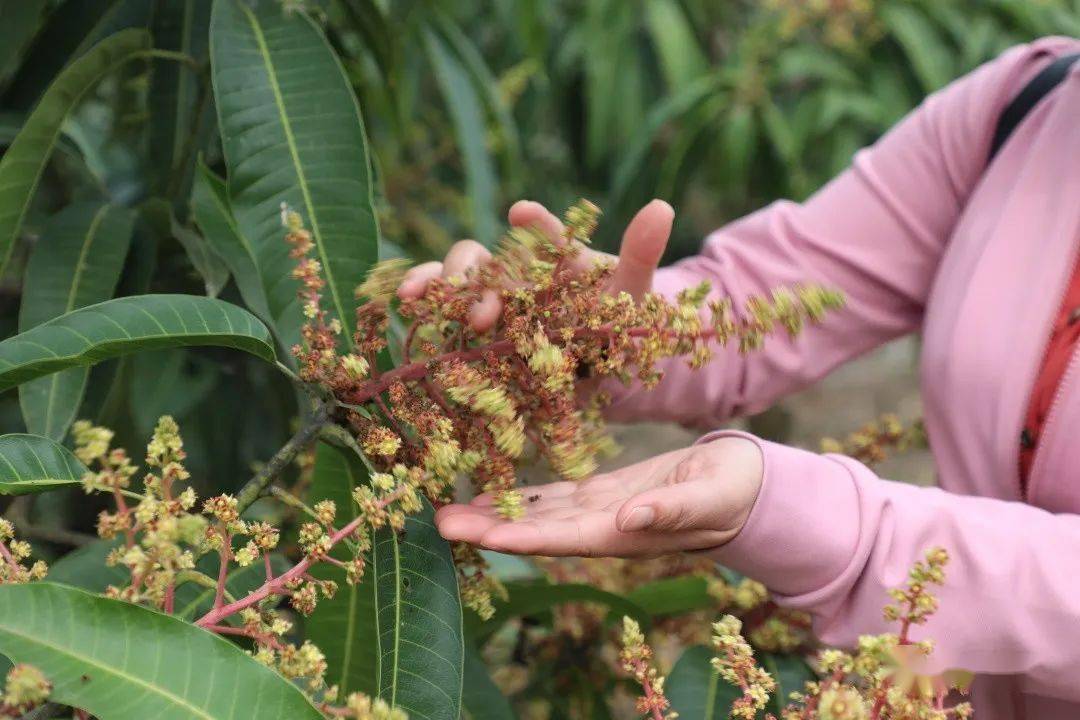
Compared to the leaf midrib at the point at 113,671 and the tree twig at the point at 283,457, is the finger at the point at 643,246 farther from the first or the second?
the leaf midrib at the point at 113,671

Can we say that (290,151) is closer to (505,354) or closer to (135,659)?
(505,354)

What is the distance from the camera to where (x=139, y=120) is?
4.25ft

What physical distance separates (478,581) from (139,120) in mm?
887

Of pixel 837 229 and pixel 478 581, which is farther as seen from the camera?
pixel 837 229

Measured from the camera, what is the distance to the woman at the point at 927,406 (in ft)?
2.35

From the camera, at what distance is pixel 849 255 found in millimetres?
1078

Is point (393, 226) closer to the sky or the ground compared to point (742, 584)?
closer to the sky

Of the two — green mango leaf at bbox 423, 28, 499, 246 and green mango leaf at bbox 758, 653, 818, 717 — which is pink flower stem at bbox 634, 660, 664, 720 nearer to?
green mango leaf at bbox 758, 653, 818, 717

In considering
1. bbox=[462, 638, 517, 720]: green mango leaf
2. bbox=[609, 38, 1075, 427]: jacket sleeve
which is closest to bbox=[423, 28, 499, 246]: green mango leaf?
bbox=[609, 38, 1075, 427]: jacket sleeve

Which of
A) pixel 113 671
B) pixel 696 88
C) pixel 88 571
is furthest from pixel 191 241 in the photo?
pixel 696 88

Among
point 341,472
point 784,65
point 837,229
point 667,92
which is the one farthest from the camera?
point 667,92

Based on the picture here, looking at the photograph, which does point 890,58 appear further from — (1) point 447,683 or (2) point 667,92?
(1) point 447,683

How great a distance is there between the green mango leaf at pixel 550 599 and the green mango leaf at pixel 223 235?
33cm

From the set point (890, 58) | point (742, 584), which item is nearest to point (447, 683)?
point (742, 584)
